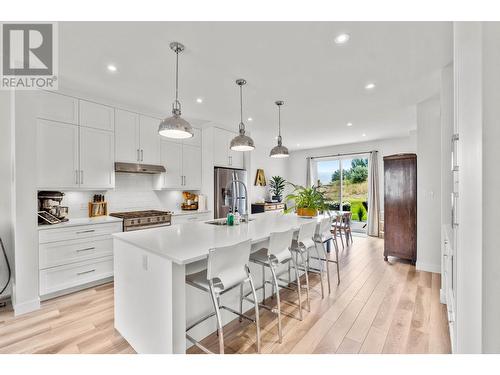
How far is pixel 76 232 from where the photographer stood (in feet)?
9.21

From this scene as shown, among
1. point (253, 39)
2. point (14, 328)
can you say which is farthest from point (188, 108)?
point (14, 328)

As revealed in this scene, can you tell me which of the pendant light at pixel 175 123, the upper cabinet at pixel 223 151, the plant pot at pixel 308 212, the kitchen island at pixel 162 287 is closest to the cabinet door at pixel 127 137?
the upper cabinet at pixel 223 151

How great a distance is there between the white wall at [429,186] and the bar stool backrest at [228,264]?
3.13 meters

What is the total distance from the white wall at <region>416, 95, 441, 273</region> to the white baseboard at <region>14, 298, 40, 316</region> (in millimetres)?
→ 4929

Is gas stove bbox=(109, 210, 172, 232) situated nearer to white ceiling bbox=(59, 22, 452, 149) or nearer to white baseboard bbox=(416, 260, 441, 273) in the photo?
white ceiling bbox=(59, 22, 452, 149)

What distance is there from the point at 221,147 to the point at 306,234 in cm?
281

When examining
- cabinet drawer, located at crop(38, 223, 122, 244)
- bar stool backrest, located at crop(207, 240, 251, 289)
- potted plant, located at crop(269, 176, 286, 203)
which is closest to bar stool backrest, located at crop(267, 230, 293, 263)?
bar stool backrest, located at crop(207, 240, 251, 289)

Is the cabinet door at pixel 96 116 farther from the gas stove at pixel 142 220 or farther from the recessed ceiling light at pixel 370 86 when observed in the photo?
the recessed ceiling light at pixel 370 86

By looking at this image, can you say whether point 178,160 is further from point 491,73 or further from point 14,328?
point 491,73

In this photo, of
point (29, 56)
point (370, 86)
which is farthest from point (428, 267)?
point (29, 56)

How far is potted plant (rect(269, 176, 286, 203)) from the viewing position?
721 cm

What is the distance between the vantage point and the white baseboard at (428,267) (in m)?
3.32

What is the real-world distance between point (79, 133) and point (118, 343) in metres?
2.61

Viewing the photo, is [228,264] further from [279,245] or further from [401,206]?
[401,206]
